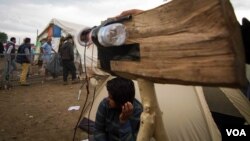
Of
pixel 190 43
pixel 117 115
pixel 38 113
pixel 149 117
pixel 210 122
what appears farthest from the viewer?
pixel 38 113

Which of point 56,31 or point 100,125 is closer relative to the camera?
point 100,125

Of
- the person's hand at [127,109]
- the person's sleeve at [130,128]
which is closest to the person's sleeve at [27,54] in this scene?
the person's sleeve at [130,128]

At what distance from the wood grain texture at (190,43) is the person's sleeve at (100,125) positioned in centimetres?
141

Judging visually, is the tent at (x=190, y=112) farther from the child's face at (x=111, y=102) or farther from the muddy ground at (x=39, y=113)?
the muddy ground at (x=39, y=113)

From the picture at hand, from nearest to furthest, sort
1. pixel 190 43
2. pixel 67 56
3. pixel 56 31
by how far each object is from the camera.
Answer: pixel 190 43
pixel 67 56
pixel 56 31

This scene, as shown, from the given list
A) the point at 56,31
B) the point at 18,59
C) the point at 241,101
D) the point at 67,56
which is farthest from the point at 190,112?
the point at 56,31

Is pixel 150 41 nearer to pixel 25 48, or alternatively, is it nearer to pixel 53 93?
pixel 53 93

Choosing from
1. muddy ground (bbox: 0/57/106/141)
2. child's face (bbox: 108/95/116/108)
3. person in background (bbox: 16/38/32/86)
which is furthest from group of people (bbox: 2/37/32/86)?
child's face (bbox: 108/95/116/108)

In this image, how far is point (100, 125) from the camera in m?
2.48

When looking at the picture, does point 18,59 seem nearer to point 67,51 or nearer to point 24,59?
point 24,59

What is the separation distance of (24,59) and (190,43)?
8.52m

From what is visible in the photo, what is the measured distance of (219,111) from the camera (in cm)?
413

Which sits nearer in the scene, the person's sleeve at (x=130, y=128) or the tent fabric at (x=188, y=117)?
the person's sleeve at (x=130, y=128)

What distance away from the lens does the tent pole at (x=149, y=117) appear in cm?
113
